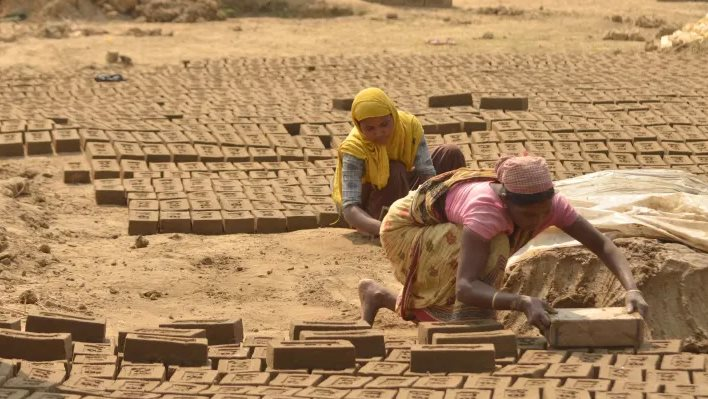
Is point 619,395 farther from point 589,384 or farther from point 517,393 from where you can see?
point 517,393

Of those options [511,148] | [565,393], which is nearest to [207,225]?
[511,148]

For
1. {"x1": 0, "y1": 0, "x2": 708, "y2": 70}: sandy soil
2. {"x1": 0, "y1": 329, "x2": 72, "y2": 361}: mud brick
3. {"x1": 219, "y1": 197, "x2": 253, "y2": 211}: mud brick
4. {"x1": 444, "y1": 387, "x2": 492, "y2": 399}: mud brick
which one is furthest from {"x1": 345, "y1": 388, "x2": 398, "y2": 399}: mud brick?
{"x1": 0, "y1": 0, "x2": 708, "y2": 70}: sandy soil

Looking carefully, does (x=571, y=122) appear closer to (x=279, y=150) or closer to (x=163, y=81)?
(x=279, y=150)

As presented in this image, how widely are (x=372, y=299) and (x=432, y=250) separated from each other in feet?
1.80

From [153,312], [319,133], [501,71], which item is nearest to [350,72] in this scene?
[501,71]

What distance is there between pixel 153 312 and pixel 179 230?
1442 millimetres

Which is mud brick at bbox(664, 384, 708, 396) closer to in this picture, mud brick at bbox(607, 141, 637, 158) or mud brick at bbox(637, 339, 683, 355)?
mud brick at bbox(637, 339, 683, 355)

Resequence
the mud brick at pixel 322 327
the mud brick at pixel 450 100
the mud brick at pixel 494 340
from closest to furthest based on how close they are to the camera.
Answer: the mud brick at pixel 494 340
the mud brick at pixel 322 327
the mud brick at pixel 450 100

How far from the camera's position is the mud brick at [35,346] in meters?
4.92

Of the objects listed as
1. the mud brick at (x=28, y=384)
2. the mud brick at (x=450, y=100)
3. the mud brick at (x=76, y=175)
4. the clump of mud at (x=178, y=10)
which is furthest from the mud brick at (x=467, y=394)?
the clump of mud at (x=178, y=10)

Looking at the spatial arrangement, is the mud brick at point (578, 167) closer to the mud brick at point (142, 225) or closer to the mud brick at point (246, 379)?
the mud brick at point (142, 225)

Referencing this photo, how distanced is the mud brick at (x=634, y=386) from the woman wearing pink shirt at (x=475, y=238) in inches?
19.2

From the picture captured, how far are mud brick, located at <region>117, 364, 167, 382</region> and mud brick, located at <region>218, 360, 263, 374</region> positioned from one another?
213mm

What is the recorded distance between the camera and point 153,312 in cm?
640
